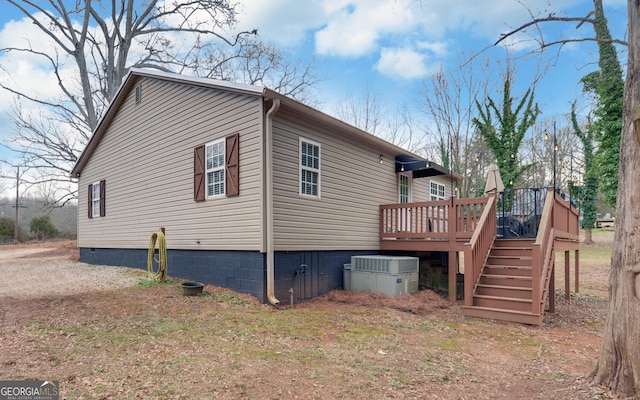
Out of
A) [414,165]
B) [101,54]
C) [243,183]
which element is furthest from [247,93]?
[101,54]

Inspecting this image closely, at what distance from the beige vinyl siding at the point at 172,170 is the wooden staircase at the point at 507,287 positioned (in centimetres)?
438

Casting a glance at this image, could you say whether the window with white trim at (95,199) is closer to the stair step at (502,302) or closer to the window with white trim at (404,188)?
the window with white trim at (404,188)

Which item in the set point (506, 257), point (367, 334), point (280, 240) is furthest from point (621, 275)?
point (280, 240)

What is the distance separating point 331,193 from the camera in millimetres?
9008

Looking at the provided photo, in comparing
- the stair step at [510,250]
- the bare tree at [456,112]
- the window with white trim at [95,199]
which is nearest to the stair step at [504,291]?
the stair step at [510,250]

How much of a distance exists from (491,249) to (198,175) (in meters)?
6.72

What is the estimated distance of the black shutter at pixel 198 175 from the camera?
872 cm

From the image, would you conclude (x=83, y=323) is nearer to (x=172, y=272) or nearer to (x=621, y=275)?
(x=172, y=272)

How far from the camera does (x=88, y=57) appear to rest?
67.0 ft

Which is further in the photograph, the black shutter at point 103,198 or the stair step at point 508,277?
the black shutter at point 103,198

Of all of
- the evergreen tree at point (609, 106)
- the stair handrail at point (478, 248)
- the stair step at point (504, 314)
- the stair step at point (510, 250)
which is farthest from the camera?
the evergreen tree at point (609, 106)

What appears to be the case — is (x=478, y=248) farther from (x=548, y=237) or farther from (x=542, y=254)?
(x=548, y=237)

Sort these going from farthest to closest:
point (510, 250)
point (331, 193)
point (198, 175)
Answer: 1. point (331, 193)
2. point (198, 175)
3. point (510, 250)

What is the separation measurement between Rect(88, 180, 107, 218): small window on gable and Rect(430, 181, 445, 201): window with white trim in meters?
11.2
